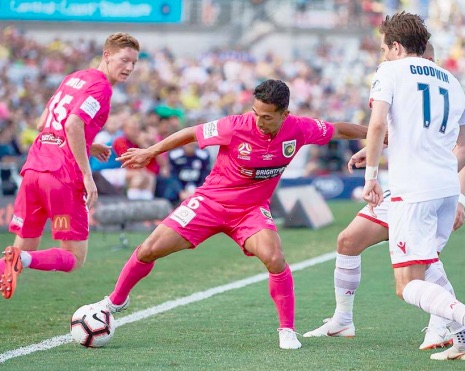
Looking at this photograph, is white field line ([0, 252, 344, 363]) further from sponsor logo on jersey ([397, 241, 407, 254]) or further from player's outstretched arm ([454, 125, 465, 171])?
player's outstretched arm ([454, 125, 465, 171])

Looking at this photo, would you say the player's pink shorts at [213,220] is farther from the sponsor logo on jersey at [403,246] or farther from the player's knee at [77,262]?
the sponsor logo on jersey at [403,246]

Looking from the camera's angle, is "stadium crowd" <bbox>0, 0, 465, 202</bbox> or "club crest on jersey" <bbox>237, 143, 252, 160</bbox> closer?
"club crest on jersey" <bbox>237, 143, 252, 160</bbox>

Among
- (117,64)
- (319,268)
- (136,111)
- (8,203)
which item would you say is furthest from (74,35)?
(117,64)

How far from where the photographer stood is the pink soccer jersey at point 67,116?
7.94m

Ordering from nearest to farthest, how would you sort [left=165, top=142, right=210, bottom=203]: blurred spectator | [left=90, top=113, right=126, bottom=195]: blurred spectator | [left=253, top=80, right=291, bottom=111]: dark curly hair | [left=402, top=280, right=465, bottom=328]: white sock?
[left=402, top=280, right=465, bottom=328]: white sock < [left=253, top=80, right=291, bottom=111]: dark curly hair < [left=90, top=113, right=126, bottom=195]: blurred spectator < [left=165, top=142, right=210, bottom=203]: blurred spectator

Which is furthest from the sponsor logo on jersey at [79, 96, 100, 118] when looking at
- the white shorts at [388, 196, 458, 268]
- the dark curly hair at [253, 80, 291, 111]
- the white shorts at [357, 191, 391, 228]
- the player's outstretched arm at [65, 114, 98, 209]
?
the white shorts at [388, 196, 458, 268]

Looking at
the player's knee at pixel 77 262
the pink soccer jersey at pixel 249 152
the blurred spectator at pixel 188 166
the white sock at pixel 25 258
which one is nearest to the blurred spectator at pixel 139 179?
the blurred spectator at pixel 188 166

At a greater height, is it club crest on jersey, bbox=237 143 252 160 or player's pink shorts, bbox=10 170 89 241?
club crest on jersey, bbox=237 143 252 160

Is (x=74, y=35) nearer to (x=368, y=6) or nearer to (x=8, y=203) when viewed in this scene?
(x=368, y=6)

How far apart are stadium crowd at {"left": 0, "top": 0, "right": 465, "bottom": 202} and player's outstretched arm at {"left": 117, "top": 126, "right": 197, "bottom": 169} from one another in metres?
8.39

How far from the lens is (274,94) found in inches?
274

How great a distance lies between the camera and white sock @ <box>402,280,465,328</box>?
20.0 ft

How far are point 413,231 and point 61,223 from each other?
293 centimetres

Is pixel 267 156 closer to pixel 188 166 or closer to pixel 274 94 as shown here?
pixel 274 94
